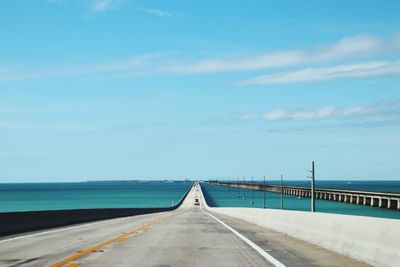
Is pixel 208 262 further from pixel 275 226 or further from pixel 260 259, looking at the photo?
pixel 275 226

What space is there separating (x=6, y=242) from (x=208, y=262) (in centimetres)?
861

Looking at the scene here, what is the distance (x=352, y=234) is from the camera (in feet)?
48.4

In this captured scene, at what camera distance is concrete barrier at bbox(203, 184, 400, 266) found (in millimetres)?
12094

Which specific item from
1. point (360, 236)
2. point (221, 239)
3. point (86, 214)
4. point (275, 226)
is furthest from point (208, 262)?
point (86, 214)

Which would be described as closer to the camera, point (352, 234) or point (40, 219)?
point (352, 234)

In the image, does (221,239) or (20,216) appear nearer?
(221,239)

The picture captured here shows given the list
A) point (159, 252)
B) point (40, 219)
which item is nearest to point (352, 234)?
point (159, 252)

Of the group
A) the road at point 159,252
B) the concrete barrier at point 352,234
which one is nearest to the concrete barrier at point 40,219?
the road at point 159,252

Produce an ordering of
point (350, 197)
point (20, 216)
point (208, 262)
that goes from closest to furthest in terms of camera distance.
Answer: point (208, 262) < point (20, 216) < point (350, 197)

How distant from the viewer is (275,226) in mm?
26719

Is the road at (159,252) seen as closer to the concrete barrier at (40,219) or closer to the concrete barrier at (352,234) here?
the concrete barrier at (352,234)

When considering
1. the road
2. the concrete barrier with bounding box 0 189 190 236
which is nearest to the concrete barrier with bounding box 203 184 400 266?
the road

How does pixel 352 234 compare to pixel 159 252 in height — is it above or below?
above

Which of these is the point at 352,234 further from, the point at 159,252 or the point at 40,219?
the point at 40,219
